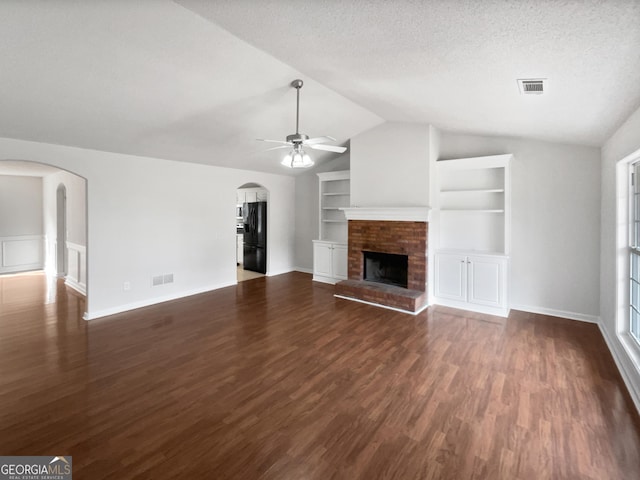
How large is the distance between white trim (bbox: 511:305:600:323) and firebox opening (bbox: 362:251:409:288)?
5.97ft

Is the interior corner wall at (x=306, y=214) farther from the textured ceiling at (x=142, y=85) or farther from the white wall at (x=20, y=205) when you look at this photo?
the white wall at (x=20, y=205)

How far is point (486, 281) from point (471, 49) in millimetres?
3537

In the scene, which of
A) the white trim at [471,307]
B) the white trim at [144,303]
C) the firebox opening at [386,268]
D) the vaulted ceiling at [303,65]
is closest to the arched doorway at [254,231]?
the white trim at [144,303]

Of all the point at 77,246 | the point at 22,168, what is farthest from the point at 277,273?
the point at 22,168

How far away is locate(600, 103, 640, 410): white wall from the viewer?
267cm

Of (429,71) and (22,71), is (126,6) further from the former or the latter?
(429,71)

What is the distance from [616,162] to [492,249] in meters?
2.09

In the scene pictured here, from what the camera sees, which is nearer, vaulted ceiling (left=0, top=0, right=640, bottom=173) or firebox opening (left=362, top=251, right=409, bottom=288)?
vaulted ceiling (left=0, top=0, right=640, bottom=173)

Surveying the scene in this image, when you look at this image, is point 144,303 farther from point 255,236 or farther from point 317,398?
point 317,398

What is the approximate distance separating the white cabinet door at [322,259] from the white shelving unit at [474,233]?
96.0 inches

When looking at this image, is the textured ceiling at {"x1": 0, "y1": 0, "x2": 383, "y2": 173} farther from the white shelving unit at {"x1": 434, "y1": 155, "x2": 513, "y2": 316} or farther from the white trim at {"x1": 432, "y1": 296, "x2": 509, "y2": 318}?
the white trim at {"x1": 432, "y1": 296, "x2": 509, "y2": 318}

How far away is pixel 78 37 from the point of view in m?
2.39

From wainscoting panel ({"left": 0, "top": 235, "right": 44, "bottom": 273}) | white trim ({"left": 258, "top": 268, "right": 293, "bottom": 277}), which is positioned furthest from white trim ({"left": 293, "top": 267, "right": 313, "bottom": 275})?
wainscoting panel ({"left": 0, "top": 235, "right": 44, "bottom": 273})

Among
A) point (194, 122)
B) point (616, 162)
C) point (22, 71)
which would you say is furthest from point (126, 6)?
point (616, 162)
